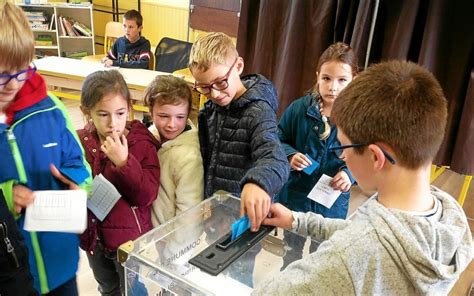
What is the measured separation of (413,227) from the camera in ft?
2.23

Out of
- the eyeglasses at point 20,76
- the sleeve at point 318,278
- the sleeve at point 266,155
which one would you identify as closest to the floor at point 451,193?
the sleeve at point 266,155

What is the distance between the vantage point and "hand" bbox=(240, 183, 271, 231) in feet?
3.17

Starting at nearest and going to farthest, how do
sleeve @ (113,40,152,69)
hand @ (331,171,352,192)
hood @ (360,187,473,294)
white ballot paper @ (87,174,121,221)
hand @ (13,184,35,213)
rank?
hood @ (360,187,473,294) → hand @ (13,184,35,213) → white ballot paper @ (87,174,121,221) → hand @ (331,171,352,192) → sleeve @ (113,40,152,69)

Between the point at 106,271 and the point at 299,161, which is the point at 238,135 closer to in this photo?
the point at 299,161

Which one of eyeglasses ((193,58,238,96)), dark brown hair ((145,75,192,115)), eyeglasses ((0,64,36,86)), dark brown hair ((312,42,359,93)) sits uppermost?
dark brown hair ((312,42,359,93))

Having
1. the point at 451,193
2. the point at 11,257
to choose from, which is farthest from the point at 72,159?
the point at 451,193

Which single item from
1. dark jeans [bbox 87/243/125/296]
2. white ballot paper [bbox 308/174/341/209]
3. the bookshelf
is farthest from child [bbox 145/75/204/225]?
the bookshelf

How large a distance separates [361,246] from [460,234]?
0.67 feet

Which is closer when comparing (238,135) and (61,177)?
(61,177)

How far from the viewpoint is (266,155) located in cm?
115

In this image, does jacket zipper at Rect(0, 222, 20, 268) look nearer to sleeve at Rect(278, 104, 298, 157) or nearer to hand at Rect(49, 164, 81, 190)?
hand at Rect(49, 164, 81, 190)

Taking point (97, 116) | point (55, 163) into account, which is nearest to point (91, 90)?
point (97, 116)

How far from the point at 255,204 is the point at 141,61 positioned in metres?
3.49

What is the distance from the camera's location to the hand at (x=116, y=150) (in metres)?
1.17
